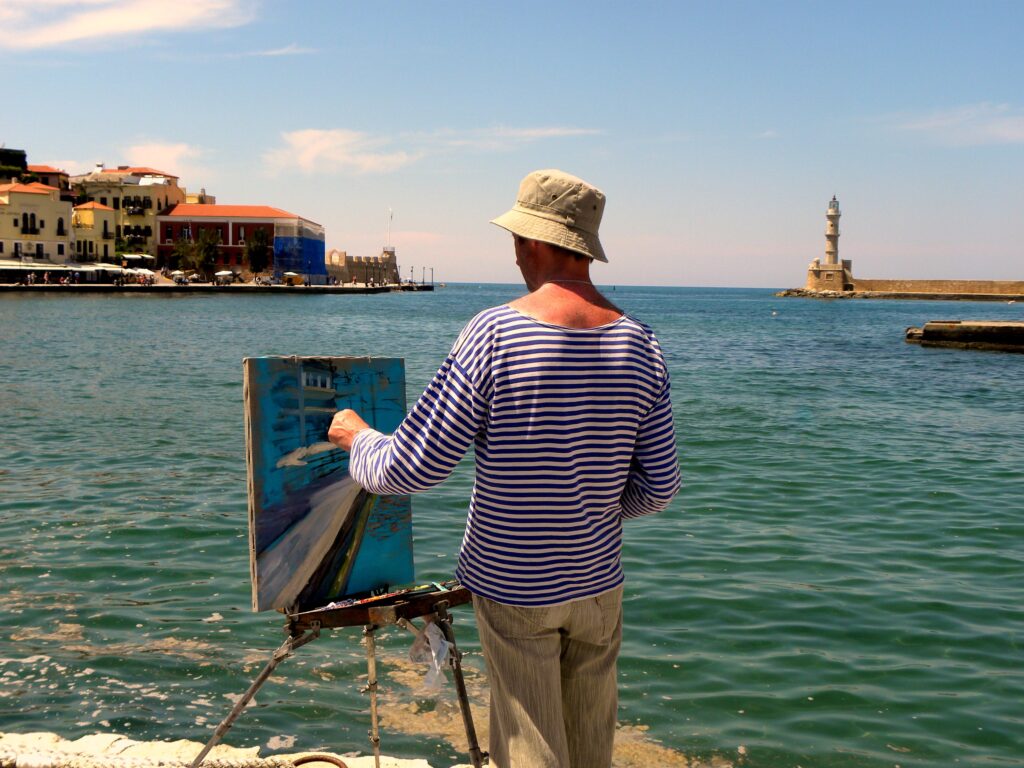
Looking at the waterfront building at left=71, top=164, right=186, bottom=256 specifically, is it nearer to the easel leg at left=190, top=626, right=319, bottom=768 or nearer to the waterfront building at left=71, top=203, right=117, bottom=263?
the waterfront building at left=71, top=203, right=117, bottom=263

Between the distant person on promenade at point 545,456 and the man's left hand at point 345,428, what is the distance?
6.7 inches

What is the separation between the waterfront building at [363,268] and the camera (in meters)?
122

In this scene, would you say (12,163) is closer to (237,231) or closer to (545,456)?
(237,231)

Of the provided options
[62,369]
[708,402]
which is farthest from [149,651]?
[62,369]

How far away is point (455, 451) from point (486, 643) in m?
0.48

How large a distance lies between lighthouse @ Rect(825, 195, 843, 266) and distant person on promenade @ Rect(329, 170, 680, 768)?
404 feet

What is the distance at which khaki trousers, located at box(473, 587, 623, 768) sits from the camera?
2238 mm

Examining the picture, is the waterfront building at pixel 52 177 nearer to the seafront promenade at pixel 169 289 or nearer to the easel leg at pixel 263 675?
the seafront promenade at pixel 169 289

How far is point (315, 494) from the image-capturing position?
294 centimetres

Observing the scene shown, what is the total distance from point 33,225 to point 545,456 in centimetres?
8698

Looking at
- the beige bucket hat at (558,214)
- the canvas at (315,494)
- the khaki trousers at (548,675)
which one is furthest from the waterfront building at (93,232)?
the khaki trousers at (548,675)

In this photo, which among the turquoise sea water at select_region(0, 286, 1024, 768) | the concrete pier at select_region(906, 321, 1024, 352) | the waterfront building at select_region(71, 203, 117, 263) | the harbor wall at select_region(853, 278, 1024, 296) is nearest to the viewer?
the turquoise sea water at select_region(0, 286, 1024, 768)

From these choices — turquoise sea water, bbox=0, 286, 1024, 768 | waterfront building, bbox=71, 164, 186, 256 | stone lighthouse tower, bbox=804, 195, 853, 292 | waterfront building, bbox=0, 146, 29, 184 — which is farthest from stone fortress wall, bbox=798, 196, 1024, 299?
turquoise sea water, bbox=0, 286, 1024, 768

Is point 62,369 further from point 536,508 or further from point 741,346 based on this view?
point 741,346
